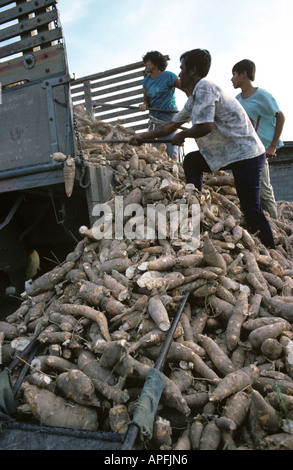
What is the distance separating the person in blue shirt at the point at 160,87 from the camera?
5102 mm

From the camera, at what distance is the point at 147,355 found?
220cm

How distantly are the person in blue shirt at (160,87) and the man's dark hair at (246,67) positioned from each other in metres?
1.24

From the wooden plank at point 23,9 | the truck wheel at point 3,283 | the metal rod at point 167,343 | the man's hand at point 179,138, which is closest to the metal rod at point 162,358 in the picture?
the metal rod at point 167,343

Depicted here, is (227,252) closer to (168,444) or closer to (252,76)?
(168,444)

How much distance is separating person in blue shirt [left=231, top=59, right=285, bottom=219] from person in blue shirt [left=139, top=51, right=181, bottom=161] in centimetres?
126

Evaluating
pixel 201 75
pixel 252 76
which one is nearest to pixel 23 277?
pixel 201 75

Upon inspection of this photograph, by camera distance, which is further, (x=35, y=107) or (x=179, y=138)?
(x=179, y=138)

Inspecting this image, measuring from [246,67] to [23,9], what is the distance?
247 centimetres

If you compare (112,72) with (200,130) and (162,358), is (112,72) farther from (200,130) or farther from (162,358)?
(162,358)

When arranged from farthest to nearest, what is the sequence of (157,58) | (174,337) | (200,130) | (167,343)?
(157,58), (200,130), (174,337), (167,343)

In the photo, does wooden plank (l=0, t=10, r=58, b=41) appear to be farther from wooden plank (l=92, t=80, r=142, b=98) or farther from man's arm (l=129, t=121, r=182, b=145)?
wooden plank (l=92, t=80, r=142, b=98)

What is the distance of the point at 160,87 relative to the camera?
17.3ft

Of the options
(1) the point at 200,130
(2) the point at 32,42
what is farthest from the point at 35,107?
(1) the point at 200,130
